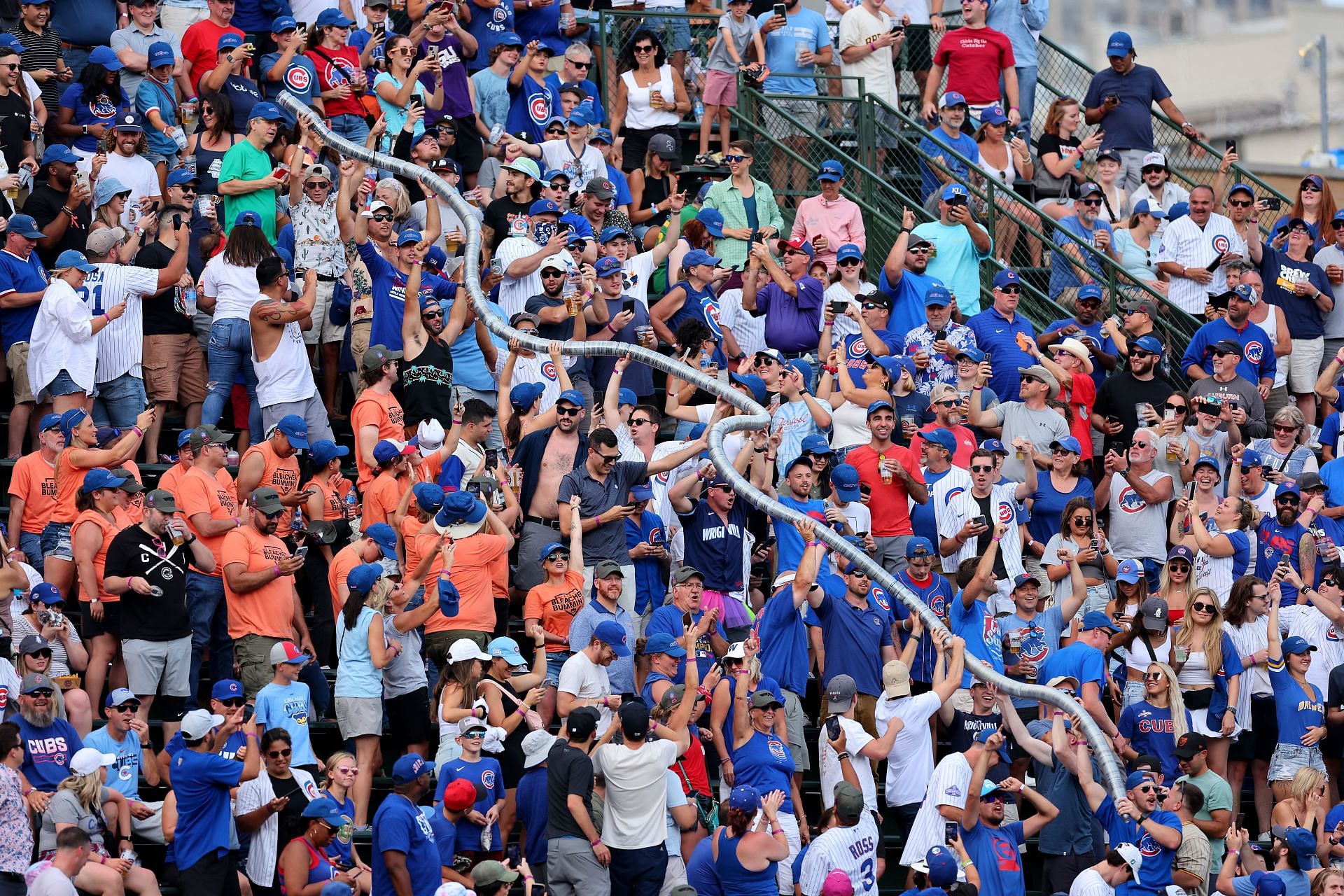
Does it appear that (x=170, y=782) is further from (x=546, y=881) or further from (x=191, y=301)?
(x=191, y=301)

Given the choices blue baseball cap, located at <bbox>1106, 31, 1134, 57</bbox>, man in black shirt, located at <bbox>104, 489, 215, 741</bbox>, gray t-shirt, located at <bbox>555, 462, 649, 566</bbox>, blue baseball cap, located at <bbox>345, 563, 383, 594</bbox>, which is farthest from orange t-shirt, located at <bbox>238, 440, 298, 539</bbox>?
blue baseball cap, located at <bbox>1106, 31, 1134, 57</bbox>

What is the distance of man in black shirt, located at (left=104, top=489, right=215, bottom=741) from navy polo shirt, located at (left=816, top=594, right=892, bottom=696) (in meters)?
4.24

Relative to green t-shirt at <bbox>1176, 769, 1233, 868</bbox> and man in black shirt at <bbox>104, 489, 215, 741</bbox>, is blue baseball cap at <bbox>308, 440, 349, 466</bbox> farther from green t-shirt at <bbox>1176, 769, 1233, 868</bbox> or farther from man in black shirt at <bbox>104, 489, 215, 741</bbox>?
green t-shirt at <bbox>1176, 769, 1233, 868</bbox>

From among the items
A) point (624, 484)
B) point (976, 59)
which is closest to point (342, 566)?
point (624, 484)

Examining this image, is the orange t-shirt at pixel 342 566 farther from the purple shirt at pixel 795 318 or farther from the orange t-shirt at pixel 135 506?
the purple shirt at pixel 795 318

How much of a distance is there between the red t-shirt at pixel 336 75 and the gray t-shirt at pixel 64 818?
7.38m

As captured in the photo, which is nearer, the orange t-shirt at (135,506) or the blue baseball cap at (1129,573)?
the orange t-shirt at (135,506)

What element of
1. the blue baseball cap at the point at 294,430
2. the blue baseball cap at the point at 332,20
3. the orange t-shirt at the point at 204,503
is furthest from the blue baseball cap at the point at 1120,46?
the orange t-shirt at the point at 204,503

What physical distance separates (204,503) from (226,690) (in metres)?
1.60

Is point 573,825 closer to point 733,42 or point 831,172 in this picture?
point 831,172

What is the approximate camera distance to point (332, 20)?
57.3ft

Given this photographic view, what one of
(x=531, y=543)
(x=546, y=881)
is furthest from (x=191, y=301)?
(x=546, y=881)

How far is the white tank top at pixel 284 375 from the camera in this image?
579 inches

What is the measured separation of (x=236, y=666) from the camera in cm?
1332
